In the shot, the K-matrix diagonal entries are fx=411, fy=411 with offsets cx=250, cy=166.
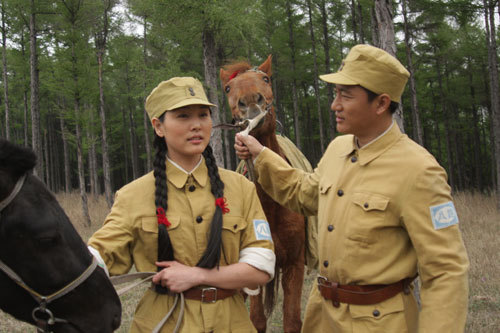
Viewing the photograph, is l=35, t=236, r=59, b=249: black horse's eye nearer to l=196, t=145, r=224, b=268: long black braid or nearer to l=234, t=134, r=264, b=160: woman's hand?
l=196, t=145, r=224, b=268: long black braid

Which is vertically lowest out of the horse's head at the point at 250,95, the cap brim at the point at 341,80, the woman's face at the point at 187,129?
the woman's face at the point at 187,129

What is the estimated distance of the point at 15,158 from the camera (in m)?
1.59

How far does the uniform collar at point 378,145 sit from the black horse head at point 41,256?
1347 mm

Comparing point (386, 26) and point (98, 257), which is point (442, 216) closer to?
point (98, 257)

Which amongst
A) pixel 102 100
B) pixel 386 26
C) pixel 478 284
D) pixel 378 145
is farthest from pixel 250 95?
pixel 102 100

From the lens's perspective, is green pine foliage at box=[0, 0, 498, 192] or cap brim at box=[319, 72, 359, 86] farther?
green pine foliage at box=[0, 0, 498, 192]

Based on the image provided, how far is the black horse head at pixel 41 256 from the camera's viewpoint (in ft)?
5.07

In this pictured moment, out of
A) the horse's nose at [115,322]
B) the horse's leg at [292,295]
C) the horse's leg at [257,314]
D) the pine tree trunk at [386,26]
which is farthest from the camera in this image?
the pine tree trunk at [386,26]

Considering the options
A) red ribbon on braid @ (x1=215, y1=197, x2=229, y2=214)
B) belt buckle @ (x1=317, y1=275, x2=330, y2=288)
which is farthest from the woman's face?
belt buckle @ (x1=317, y1=275, x2=330, y2=288)

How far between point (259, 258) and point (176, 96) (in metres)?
0.86

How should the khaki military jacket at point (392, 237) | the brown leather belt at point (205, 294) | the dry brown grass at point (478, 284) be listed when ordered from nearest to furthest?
the khaki military jacket at point (392, 237)
the brown leather belt at point (205, 294)
the dry brown grass at point (478, 284)

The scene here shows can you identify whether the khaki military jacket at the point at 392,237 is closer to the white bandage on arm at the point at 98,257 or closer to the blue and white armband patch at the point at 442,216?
the blue and white armband patch at the point at 442,216

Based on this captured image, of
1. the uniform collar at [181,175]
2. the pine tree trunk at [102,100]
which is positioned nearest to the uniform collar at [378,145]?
the uniform collar at [181,175]

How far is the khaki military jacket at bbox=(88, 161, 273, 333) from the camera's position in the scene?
1.90 metres
